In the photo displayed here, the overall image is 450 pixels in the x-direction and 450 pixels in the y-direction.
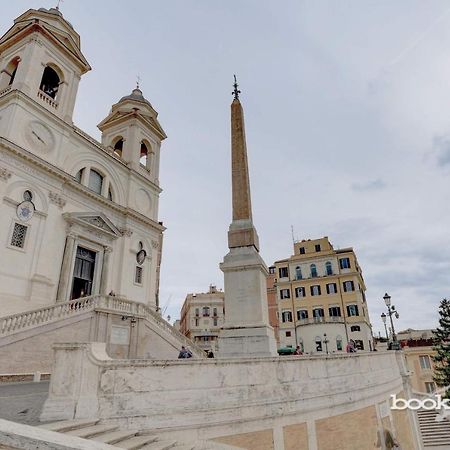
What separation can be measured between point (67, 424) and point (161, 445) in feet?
4.79

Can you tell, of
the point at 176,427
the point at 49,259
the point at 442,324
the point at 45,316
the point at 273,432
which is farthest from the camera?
the point at 442,324

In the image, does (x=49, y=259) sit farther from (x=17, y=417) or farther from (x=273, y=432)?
(x=273, y=432)

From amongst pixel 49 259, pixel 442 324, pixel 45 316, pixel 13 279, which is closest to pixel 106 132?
pixel 49 259

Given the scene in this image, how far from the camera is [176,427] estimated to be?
556 centimetres

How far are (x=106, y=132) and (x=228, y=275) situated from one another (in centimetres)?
2426

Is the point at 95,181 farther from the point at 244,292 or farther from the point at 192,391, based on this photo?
the point at 192,391

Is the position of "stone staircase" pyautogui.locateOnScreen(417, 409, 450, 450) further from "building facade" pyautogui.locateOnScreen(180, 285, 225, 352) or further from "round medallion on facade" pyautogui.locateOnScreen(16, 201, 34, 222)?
"building facade" pyautogui.locateOnScreen(180, 285, 225, 352)

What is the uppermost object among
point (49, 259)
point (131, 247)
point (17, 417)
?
point (131, 247)

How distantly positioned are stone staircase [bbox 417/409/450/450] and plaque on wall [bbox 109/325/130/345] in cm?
2194

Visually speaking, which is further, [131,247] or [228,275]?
[131,247]

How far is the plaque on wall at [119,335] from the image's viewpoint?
641 inches

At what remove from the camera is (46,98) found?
816 inches

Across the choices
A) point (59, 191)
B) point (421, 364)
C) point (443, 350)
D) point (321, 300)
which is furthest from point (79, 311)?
point (421, 364)

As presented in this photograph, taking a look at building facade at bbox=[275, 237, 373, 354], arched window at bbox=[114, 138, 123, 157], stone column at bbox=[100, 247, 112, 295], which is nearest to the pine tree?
building facade at bbox=[275, 237, 373, 354]
